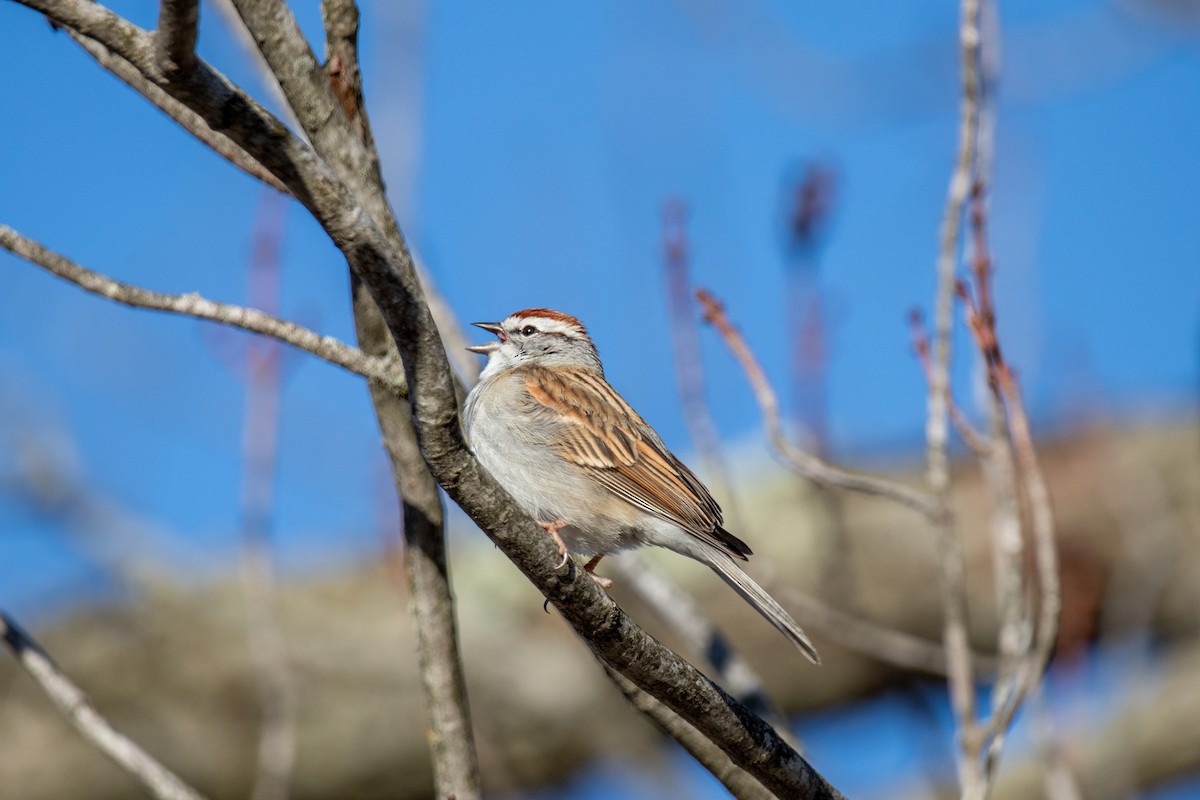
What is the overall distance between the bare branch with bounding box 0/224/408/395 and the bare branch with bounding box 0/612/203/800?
1469 millimetres

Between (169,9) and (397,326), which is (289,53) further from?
(397,326)

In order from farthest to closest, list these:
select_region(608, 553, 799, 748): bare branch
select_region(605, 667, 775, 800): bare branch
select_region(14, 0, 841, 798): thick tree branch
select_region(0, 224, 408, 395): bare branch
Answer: select_region(608, 553, 799, 748): bare branch
select_region(605, 667, 775, 800): bare branch
select_region(0, 224, 408, 395): bare branch
select_region(14, 0, 841, 798): thick tree branch

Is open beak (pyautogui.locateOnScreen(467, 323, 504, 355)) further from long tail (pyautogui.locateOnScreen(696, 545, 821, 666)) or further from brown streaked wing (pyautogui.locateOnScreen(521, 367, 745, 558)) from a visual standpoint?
long tail (pyautogui.locateOnScreen(696, 545, 821, 666))

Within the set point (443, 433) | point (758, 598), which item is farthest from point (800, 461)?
point (443, 433)

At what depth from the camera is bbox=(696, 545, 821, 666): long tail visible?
3.88 m

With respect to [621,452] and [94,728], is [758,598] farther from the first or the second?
[94,728]

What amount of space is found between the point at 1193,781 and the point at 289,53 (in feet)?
26.3

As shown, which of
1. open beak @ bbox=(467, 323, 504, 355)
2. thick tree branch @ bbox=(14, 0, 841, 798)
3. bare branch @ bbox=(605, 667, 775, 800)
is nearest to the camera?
thick tree branch @ bbox=(14, 0, 841, 798)

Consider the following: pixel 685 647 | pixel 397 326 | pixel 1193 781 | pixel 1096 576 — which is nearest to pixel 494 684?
pixel 685 647

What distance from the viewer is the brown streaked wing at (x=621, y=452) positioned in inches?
184

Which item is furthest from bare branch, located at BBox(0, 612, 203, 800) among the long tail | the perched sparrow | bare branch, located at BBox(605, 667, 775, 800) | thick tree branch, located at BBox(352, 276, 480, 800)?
the long tail

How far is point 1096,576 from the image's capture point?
830 centimetres

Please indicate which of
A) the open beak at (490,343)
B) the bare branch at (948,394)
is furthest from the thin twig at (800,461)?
the open beak at (490,343)

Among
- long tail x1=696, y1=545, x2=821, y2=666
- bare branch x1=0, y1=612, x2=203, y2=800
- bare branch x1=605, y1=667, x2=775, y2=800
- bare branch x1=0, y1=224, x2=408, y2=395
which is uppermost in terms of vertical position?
long tail x1=696, y1=545, x2=821, y2=666
